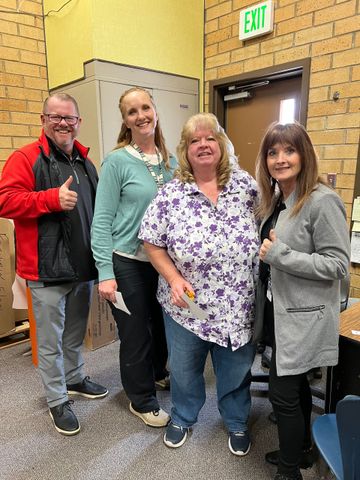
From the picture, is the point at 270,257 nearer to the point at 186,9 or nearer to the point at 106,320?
the point at 106,320

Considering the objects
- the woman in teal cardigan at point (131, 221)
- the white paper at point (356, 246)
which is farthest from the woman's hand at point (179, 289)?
the white paper at point (356, 246)

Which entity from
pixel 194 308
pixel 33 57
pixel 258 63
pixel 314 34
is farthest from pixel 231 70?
pixel 194 308

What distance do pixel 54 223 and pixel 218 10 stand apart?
2.56 metres

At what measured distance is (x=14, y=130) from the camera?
9.70 ft

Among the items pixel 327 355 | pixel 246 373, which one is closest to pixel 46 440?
pixel 246 373

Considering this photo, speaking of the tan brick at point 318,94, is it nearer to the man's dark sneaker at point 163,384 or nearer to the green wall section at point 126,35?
the green wall section at point 126,35

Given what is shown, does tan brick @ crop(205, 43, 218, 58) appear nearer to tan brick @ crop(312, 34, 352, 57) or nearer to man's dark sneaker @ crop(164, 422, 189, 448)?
tan brick @ crop(312, 34, 352, 57)

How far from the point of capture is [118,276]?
1.63 m

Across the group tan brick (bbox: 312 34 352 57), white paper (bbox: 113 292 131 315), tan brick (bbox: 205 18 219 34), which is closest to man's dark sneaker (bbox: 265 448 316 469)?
white paper (bbox: 113 292 131 315)

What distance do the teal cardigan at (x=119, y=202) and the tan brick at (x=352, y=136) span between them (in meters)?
1.59

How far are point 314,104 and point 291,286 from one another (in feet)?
6.17

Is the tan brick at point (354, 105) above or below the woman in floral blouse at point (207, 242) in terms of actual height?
above

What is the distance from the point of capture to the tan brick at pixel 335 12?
2.35 meters

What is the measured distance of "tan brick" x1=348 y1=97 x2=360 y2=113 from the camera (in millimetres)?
2383
